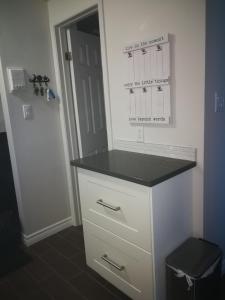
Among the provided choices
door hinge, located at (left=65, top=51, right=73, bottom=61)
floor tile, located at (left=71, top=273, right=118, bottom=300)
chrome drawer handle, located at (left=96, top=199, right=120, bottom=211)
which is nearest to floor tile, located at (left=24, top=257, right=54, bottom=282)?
floor tile, located at (left=71, top=273, right=118, bottom=300)

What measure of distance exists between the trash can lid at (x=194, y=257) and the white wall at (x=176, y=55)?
6.1 inches

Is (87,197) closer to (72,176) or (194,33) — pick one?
(72,176)

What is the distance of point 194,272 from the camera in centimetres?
120

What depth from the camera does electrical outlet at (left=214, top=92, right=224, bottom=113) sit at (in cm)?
145

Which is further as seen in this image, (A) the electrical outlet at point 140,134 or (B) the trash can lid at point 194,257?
(A) the electrical outlet at point 140,134

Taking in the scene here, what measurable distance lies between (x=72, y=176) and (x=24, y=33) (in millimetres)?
1397

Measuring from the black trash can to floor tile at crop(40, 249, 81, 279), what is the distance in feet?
2.70

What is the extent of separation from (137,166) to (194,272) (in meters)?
0.64

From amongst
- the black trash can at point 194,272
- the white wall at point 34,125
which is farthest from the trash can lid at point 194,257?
the white wall at point 34,125

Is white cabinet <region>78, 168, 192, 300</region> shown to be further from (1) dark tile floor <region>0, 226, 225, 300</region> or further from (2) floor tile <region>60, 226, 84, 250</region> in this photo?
(2) floor tile <region>60, 226, 84, 250</region>

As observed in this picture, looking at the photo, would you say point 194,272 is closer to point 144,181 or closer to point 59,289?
point 144,181

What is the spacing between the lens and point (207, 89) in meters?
1.36

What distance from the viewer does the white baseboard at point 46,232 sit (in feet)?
7.43

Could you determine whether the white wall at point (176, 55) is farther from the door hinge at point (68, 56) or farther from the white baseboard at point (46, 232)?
the white baseboard at point (46, 232)
